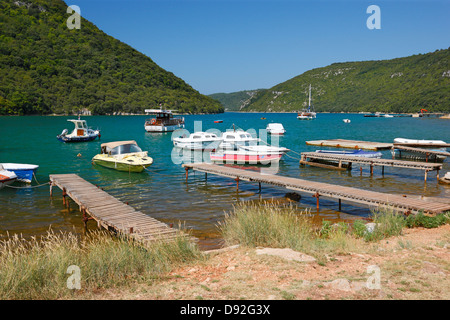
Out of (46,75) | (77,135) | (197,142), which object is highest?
(46,75)

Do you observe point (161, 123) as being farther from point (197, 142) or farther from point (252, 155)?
point (252, 155)

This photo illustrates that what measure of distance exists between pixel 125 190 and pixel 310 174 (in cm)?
1547

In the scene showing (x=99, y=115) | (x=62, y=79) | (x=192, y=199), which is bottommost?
(x=192, y=199)

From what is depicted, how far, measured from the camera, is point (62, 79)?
174m

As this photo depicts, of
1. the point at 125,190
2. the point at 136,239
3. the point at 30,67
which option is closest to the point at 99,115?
the point at 30,67

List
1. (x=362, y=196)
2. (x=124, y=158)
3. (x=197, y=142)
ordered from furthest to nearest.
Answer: (x=197, y=142) → (x=124, y=158) → (x=362, y=196)

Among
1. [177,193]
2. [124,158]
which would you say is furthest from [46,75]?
[177,193]

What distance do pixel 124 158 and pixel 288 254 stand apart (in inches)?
877

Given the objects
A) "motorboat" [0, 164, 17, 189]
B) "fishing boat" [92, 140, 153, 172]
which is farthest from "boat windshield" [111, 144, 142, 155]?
"motorboat" [0, 164, 17, 189]

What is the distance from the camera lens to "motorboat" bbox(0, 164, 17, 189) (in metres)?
21.2

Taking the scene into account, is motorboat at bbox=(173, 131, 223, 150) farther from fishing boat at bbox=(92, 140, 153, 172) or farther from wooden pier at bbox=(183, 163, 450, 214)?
wooden pier at bbox=(183, 163, 450, 214)

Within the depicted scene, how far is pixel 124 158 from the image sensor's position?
28.4 m
